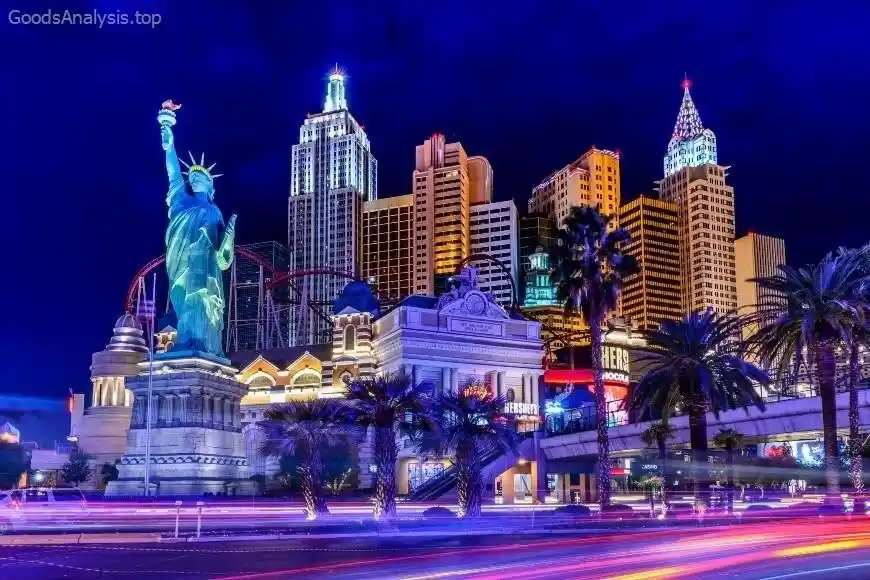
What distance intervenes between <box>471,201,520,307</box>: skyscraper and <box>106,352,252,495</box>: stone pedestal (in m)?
124

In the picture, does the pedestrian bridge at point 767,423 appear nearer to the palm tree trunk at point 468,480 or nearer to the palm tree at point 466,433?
the palm tree at point 466,433

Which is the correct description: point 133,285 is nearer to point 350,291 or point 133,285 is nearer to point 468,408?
point 350,291

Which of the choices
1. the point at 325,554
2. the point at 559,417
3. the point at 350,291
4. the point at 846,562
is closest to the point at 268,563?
the point at 325,554

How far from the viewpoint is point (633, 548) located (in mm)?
23328

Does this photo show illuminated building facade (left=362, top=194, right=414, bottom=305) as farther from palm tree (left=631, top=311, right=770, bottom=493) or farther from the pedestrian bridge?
palm tree (left=631, top=311, right=770, bottom=493)

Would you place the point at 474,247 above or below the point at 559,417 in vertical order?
above

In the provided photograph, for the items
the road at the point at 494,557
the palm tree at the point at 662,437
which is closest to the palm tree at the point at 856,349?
the road at the point at 494,557

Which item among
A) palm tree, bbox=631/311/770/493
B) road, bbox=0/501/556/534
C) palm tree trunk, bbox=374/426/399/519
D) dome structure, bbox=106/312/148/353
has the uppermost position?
dome structure, bbox=106/312/148/353

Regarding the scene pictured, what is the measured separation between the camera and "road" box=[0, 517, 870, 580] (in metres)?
18.1

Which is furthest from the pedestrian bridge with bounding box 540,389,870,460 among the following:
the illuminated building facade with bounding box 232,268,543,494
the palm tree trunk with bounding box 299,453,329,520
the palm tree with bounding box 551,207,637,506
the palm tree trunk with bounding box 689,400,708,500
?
the illuminated building facade with bounding box 232,268,543,494

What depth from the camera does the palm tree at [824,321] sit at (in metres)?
35.0

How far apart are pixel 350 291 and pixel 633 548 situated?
7214cm

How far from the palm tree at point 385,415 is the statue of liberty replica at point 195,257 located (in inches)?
1497

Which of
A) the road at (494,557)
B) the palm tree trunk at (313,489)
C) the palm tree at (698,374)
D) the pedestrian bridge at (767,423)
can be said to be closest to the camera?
the road at (494,557)
